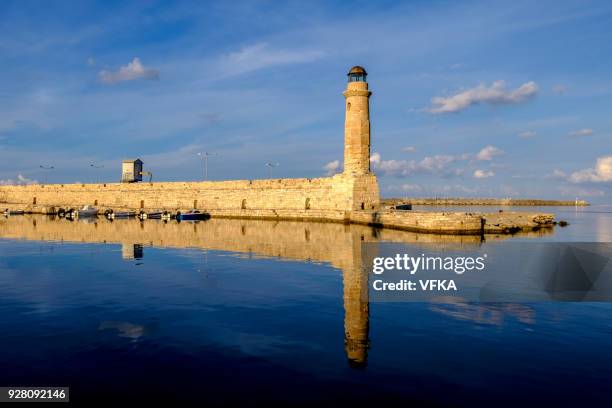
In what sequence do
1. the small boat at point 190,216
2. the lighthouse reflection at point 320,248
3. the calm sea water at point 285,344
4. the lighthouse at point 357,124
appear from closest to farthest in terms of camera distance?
the calm sea water at point 285,344, the lighthouse reflection at point 320,248, the lighthouse at point 357,124, the small boat at point 190,216

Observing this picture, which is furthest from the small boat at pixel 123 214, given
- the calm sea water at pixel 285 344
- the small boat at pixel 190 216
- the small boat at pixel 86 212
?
the calm sea water at pixel 285 344

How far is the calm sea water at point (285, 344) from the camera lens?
Result: 20.2 feet

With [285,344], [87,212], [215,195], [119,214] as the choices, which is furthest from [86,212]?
[285,344]

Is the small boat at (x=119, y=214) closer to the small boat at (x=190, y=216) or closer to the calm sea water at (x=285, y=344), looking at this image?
the small boat at (x=190, y=216)

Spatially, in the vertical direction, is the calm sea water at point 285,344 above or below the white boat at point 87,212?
below

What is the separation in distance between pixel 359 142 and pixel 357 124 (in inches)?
61.0

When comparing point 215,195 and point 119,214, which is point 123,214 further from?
point 215,195

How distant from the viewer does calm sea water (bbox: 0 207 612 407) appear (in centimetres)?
616

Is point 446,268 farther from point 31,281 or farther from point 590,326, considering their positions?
point 31,281

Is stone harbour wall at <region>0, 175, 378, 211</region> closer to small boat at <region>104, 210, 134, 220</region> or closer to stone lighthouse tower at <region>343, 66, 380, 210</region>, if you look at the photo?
stone lighthouse tower at <region>343, 66, 380, 210</region>

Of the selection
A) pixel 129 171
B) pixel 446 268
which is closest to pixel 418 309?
pixel 446 268

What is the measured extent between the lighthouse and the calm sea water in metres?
26.7

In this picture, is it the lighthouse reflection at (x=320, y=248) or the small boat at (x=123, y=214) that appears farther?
the small boat at (x=123, y=214)

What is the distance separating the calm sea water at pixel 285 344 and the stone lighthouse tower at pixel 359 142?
85.6 feet
